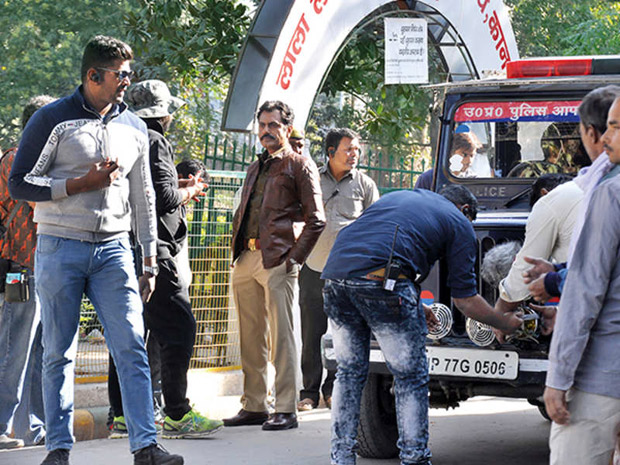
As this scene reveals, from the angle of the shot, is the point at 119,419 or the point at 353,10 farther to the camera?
the point at 353,10

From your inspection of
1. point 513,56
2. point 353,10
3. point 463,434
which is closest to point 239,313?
point 463,434

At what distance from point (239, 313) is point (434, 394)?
1837 mm

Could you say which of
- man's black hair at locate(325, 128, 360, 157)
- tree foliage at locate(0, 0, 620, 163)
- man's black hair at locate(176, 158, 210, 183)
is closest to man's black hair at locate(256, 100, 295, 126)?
man's black hair at locate(176, 158, 210, 183)

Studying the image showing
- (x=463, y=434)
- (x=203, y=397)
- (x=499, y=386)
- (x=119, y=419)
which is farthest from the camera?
(x=203, y=397)

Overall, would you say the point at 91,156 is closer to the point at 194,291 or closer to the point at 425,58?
the point at 194,291

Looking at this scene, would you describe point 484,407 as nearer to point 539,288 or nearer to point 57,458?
point 57,458

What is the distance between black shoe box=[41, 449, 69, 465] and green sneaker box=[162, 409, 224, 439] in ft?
5.14

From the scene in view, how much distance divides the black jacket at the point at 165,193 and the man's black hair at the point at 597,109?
338 cm

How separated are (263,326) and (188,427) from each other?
1.01 metres

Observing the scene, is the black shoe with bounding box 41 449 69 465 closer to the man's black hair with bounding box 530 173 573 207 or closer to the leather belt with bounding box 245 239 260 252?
the leather belt with bounding box 245 239 260 252

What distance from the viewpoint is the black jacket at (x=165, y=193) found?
261 inches

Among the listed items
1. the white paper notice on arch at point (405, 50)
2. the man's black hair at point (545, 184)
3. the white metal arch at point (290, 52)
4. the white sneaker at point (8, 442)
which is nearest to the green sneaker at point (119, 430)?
the white sneaker at point (8, 442)

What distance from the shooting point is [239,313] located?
24.8ft

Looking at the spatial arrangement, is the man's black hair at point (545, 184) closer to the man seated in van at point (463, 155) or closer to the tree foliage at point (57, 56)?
the man seated in van at point (463, 155)
